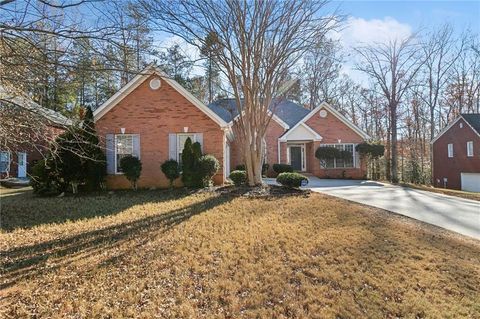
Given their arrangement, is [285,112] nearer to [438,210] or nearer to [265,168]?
[265,168]

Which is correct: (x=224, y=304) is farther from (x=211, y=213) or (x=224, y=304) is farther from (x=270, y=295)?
(x=211, y=213)

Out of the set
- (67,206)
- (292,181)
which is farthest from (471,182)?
(67,206)

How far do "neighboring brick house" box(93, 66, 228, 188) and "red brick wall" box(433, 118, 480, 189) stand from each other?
20.4 metres

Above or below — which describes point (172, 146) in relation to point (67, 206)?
above

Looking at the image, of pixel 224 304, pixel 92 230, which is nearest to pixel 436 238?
pixel 224 304

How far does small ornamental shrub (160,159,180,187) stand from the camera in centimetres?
1424

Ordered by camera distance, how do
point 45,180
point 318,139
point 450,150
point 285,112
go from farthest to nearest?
point 450,150
point 285,112
point 318,139
point 45,180

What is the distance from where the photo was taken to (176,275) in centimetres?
488

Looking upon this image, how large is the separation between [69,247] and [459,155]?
28709mm

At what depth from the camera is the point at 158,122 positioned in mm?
15141

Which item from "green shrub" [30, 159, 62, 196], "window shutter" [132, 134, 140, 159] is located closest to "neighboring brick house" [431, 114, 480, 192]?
"window shutter" [132, 134, 140, 159]

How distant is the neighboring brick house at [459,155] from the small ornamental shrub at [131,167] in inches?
933

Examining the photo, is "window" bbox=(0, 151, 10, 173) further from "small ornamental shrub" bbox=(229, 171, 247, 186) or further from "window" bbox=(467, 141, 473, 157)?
"window" bbox=(467, 141, 473, 157)

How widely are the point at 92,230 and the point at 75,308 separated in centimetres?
397
